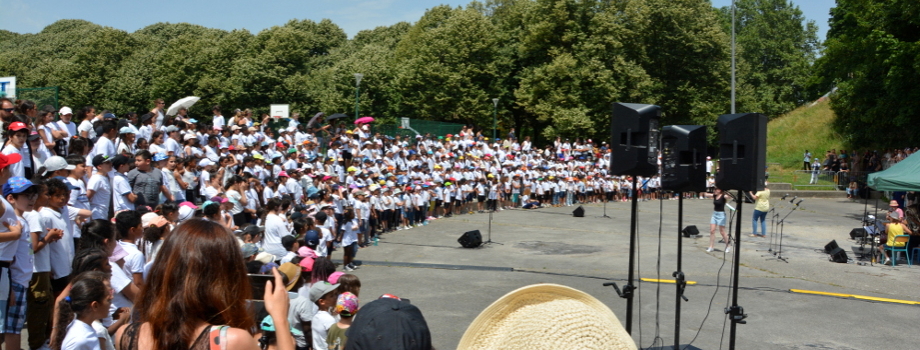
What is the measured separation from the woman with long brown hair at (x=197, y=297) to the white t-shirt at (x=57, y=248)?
4733 millimetres

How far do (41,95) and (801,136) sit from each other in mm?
44364

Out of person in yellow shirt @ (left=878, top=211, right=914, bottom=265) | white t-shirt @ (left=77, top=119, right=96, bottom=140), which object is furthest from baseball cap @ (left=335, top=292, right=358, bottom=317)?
person in yellow shirt @ (left=878, top=211, right=914, bottom=265)

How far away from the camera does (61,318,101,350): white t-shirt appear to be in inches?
173

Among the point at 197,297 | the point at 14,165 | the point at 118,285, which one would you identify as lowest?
the point at 118,285

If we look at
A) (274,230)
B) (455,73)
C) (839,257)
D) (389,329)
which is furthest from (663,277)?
(455,73)

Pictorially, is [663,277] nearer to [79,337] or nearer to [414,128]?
[79,337]

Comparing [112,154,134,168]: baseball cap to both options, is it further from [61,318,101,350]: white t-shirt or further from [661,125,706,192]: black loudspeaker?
[661,125,706,192]: black loudspeaker

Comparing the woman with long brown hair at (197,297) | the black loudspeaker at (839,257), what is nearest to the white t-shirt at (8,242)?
the woman with long brown hair at (197,297)

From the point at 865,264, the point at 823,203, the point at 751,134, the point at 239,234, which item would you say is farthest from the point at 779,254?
the point at 823,203

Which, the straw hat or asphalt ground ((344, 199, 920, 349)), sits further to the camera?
asphalt ground ((344, 199, 920, 349))

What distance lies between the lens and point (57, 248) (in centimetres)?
654

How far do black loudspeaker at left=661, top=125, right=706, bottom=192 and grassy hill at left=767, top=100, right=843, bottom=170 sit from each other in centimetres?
3802

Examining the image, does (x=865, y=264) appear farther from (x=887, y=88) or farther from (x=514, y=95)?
(x=514, y=95)

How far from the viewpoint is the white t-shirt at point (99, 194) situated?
9.09 metres
